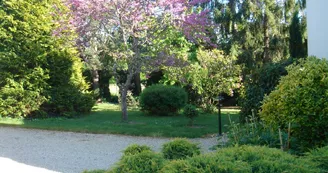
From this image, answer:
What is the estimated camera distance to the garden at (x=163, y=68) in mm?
4836

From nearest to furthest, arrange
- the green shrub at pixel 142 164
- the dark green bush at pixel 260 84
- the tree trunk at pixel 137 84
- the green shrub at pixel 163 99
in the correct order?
the green shrub at pixel 142 164
the dark green bush at pixel 260 84
the green shrub at pixel 163 99
the tree trunk at pixel 137 84

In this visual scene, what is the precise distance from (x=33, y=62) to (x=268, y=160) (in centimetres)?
1194

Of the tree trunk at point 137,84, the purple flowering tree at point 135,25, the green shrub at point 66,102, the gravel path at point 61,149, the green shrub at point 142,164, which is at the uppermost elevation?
the purple flowering tree at point 135,25

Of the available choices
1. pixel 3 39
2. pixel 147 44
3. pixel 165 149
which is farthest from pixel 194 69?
pixel 165 149

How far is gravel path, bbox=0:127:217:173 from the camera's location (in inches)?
239

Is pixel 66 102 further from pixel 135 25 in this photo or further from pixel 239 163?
pixel 239 163

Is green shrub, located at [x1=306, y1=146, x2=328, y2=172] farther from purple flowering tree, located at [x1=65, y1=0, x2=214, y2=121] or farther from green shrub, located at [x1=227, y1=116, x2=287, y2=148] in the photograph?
purple flowering tree, located at [x1=65, y1=0, x2=214, y2=121]

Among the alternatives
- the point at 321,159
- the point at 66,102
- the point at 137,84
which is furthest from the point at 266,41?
the point at 321,159

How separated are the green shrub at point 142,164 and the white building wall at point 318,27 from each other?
165 inches

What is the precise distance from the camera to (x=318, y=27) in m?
6.22

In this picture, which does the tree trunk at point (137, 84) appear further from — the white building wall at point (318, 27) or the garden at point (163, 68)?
the white building wall at point (318, 27)

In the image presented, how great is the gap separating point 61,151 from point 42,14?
7491 mm

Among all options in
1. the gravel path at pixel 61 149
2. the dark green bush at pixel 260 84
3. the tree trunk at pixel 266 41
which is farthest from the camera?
the tree trunk at pixel 266 41

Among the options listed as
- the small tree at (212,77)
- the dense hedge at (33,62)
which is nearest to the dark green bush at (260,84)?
the dense hedge at (33,62)
